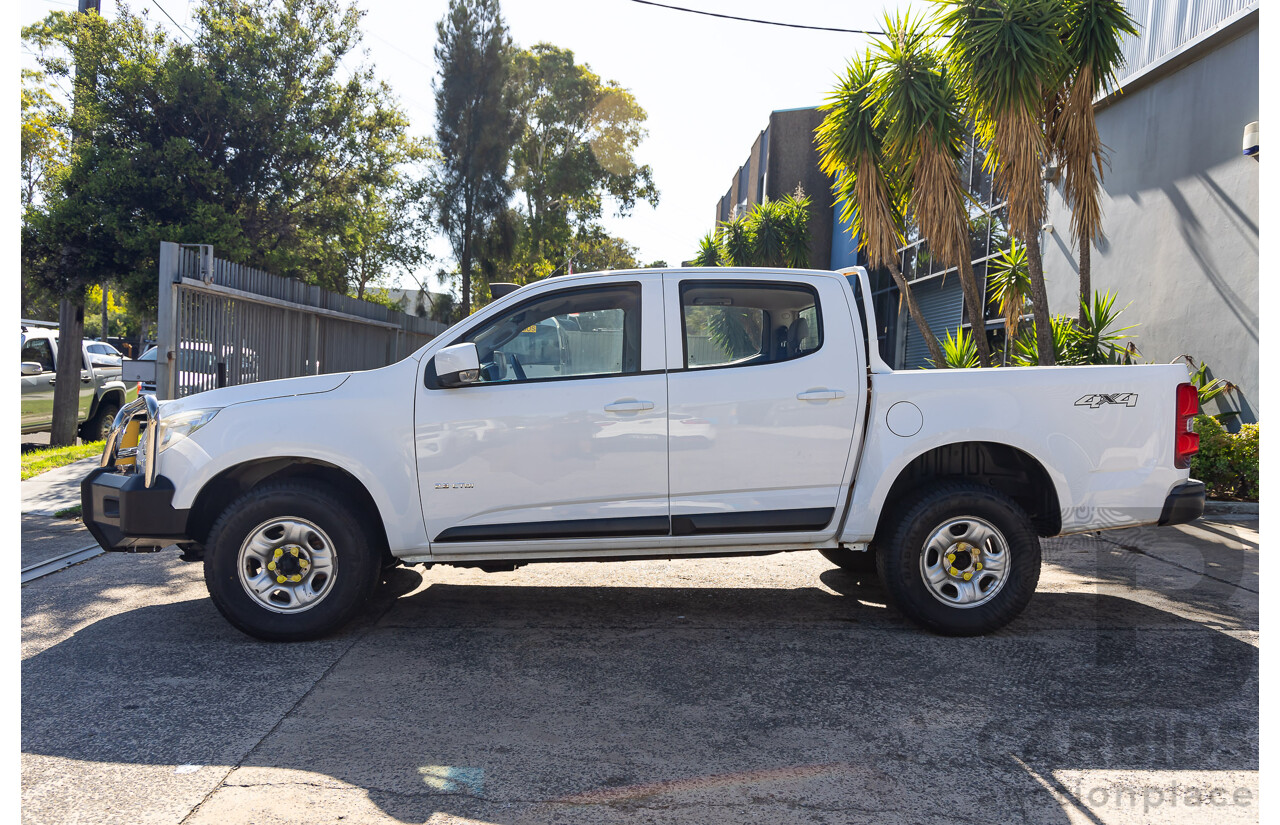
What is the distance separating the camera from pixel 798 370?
5.02 m

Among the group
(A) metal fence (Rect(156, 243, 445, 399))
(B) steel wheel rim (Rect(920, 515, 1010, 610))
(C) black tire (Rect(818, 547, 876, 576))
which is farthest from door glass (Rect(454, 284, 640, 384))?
(A) metal fence (Rect(156, 243, 445, 399))

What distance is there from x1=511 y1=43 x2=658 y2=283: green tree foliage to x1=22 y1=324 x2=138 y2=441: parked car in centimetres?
1919

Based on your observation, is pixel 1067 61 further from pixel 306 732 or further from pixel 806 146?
pixel 806 146

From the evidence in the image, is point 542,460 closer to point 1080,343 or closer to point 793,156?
point 1080,343

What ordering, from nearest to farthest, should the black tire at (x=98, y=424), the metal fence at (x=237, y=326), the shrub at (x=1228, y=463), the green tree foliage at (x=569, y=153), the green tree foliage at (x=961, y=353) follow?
the metal fence at (x=237, y=326)
the shrub at (x=1228, y=463)
the green tree foliage at (x=961, y=353)
the black tire at (x=98, y=424)
the green tree foliage at (x=569, y=153)

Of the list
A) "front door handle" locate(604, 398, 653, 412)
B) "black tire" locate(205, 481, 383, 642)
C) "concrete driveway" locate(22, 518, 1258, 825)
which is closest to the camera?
"concrete driveway" locate(22, 518, 1258, 825)

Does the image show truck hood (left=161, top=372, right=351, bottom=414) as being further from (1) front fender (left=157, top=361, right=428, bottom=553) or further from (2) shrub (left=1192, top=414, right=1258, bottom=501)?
(2) shrub (left=1192, top=414, right=1258, bottom=501)

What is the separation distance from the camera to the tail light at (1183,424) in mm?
4965

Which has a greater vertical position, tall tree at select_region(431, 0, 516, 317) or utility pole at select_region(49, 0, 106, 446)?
tall tree at select_region(431, 0, 516, 317)

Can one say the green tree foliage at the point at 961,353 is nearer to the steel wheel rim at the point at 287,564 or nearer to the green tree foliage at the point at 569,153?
the steel wheel rim at the point at 287,564

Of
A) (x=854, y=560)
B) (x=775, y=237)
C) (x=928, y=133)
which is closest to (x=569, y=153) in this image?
(x=775, y=237)

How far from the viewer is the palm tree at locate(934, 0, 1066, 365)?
934cm

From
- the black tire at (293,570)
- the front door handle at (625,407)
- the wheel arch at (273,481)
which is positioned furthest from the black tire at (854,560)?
the black tire at (293,570)

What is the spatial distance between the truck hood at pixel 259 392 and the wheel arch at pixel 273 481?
338 mm
